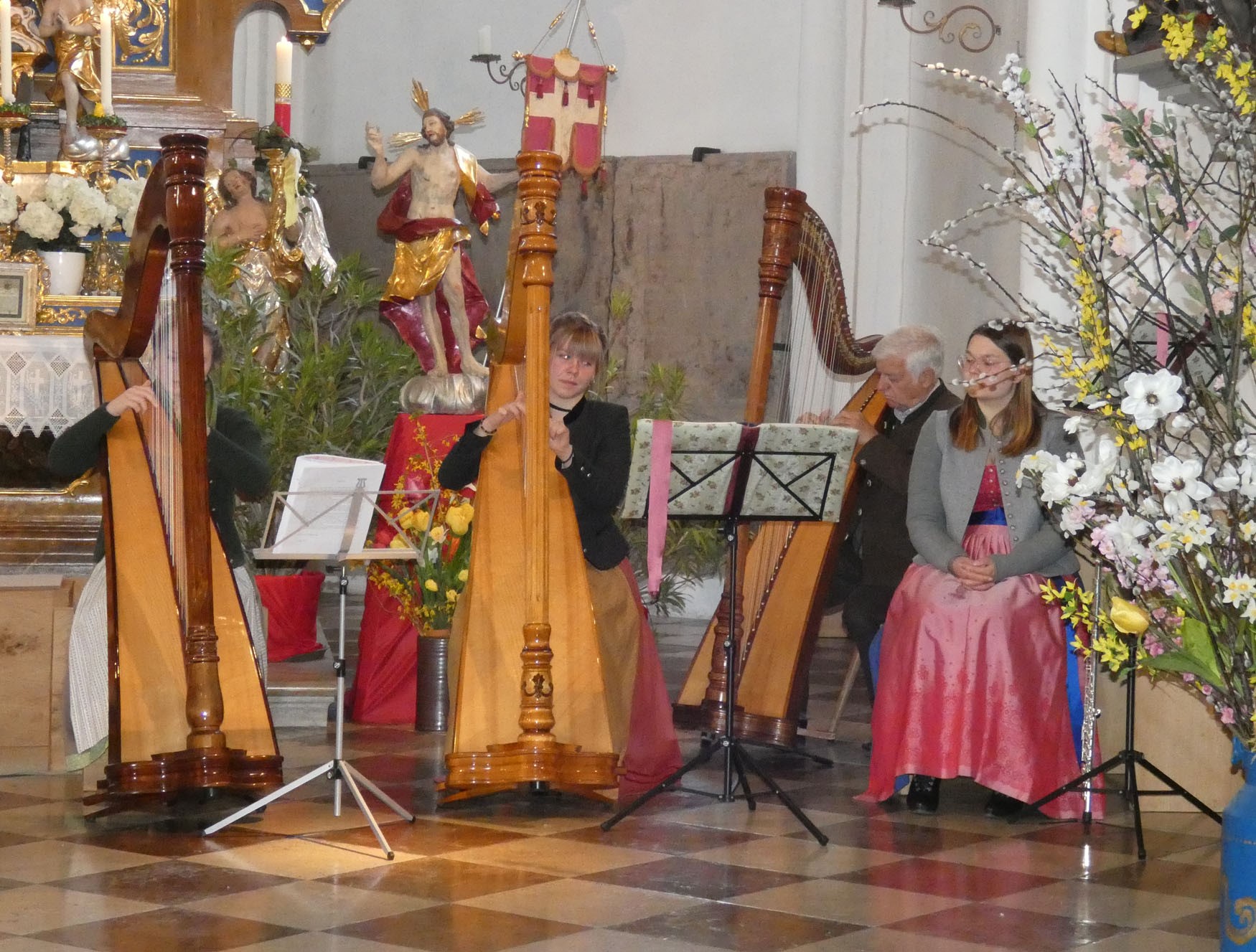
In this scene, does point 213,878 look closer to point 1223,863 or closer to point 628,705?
point 628,705

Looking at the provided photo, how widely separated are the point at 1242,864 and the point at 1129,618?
495mm

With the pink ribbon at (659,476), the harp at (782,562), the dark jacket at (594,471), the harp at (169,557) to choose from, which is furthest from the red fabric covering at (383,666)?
the pink ribbon at (659,476)

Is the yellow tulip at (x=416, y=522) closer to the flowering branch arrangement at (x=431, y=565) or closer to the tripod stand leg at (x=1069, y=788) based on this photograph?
the flowering branch arrangement at (x=431, y=565)

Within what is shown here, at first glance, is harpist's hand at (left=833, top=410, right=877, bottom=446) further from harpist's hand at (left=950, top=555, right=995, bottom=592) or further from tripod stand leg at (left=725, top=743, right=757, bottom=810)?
tripod stand leg at (left=725, top=743, right=757, bottom=810)

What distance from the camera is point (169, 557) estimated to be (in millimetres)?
4773

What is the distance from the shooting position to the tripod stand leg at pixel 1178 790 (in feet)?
15.9

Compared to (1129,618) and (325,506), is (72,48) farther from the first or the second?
(1129,618)

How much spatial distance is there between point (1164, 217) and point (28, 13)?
6.56m

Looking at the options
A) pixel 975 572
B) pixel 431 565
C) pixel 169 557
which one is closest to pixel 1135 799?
pixel 975 572

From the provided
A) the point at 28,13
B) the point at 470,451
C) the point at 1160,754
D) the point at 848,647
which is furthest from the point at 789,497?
the point at 28,13

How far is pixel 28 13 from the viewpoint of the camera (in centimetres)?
820

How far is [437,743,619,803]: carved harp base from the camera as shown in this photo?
4.83 m

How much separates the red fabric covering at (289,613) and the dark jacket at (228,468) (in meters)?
1.70

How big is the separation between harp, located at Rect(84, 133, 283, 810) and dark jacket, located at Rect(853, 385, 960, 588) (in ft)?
6.95
